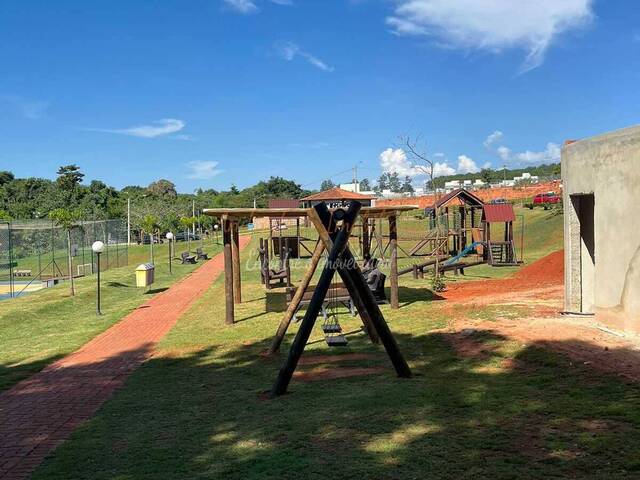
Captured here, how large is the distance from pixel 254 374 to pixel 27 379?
3803 millimetres

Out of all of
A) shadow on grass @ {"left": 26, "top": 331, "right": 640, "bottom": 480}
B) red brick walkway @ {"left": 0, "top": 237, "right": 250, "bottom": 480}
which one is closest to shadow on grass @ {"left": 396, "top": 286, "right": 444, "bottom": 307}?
red brick walkway @ {"left": 0, "top": 237, "right": 250, "bottom": 480}

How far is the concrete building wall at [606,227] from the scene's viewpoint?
840cm

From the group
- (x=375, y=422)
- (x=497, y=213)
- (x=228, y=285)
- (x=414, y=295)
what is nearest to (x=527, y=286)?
(x=414, y=295)

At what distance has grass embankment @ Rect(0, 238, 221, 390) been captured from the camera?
1048 cm

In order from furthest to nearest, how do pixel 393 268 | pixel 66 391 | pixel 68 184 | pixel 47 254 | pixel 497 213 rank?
pixel 68 184 → pixel 47 254 → pixel 497 213 → pixel 393 268 → pixel 66 391

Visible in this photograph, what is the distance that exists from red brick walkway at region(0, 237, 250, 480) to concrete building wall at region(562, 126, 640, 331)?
7.68 meters

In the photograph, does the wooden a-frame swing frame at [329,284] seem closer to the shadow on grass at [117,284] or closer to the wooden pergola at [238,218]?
the wooden pergola at [238,218]

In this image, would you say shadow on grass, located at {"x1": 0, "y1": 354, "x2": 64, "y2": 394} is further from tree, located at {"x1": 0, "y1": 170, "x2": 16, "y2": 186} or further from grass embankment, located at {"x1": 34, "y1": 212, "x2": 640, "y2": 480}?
tree, located at {"x1": 0, "y1": 170, "x2": 16, "y2": 186}

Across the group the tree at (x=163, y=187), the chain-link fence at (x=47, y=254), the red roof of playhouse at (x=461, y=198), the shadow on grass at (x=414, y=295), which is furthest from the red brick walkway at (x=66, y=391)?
the tree at (x=163, y=187)

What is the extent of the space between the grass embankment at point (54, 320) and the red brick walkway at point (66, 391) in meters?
0.38

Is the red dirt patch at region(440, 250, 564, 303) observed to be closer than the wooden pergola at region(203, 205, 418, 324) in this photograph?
No

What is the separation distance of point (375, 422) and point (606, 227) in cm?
572

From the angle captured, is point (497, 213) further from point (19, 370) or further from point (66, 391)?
point (66, 391)

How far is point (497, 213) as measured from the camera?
97.4ft
